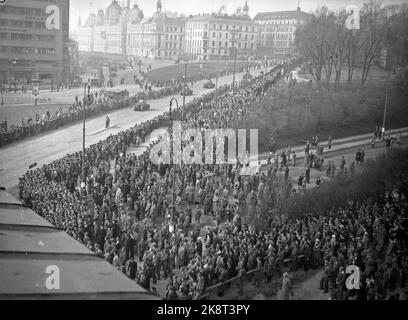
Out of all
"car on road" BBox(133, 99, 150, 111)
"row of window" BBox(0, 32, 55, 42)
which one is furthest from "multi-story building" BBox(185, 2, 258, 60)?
"row of window" BBox(0, 32, 55, 42)

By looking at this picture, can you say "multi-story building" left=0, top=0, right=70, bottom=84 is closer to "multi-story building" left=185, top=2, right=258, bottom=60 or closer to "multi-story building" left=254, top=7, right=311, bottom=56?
"multi-story building" left=185, top=2, right=258, bottom=60

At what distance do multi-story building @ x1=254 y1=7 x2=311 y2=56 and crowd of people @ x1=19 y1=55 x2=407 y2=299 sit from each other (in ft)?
29.4

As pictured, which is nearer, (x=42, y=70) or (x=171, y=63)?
(x=42, y=70)

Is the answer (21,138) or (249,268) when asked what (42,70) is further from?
(249,268)

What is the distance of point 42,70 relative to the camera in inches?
1177

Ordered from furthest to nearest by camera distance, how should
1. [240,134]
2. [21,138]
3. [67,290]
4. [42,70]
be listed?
1. [42,70]
2. [21,138]
3. [240,134]
4. [67,290]

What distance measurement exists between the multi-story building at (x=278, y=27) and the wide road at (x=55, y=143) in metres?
7.67

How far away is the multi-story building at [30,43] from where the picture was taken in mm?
21341

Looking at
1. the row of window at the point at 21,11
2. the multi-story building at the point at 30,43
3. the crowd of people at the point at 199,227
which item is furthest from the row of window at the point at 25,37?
the crowd of people at the point at 199,227

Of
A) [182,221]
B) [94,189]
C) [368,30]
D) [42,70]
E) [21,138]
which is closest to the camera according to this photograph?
[182,221]

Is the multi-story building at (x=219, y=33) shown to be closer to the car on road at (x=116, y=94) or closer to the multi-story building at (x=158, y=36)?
the multi-story building at (x=158, y=36)
